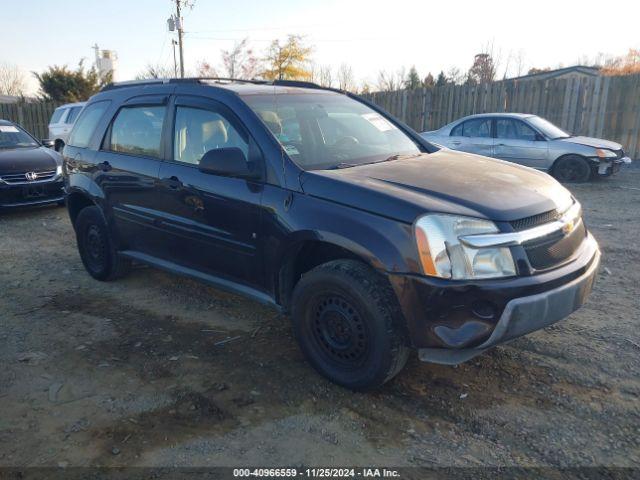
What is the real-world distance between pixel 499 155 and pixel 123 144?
344 inches

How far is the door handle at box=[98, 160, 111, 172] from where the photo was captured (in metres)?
4.75

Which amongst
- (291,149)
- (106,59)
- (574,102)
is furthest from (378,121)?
(106,59)

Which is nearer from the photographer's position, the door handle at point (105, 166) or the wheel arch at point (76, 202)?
the door handle at point (105, 166)

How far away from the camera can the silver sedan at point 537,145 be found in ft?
34.3

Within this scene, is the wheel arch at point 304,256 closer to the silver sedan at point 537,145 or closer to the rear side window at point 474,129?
the silver sedan at point 537,145

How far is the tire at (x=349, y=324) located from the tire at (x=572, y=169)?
9.11 m

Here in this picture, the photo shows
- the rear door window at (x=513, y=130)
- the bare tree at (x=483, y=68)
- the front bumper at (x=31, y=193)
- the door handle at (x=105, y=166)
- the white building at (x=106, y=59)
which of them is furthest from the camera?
the white building at (x=106, y=59)

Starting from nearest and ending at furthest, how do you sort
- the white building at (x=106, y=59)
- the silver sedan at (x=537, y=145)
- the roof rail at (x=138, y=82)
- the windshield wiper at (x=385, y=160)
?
the windshield wiper at (x=385, y=160)
the roof rail at (x=138, y=82)
the silver sedan at (x=537, y=145)
the white building at (x=106, y=59)

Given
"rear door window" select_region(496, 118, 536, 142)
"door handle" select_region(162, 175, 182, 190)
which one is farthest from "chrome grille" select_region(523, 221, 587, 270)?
"rear door window" select_region(496, 118, 536, 142)

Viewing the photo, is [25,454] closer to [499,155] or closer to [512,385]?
[512,385]

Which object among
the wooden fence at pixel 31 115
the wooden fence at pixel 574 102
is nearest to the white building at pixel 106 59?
the wooden fence at pixel 31 115

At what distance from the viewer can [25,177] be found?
857 centimetres

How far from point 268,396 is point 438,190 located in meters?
1.60

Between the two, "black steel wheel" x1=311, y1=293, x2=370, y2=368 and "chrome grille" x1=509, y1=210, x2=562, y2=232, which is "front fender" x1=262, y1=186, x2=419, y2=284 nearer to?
"black steel wheel" x1=311, y1=293, x2=370, y2=368
